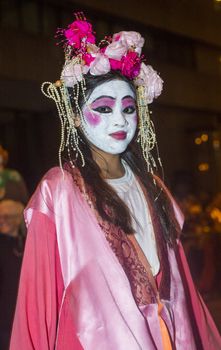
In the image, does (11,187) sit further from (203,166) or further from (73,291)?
(203,166)

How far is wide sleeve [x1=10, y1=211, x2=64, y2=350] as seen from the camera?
1331mm

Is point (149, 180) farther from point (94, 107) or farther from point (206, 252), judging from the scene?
point (206, 252)

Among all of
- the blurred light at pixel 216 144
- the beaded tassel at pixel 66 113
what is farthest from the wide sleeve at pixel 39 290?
the blurred light at pixel 216 144

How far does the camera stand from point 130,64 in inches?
59.6

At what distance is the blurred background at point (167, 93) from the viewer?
16.8 feet

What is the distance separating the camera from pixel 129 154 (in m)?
1.65

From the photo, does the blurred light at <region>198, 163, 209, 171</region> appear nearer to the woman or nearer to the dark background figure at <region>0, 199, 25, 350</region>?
the dark background figure at <region>0, 199, 25, 350</region>

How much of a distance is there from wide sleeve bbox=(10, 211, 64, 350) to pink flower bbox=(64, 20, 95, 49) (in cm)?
51

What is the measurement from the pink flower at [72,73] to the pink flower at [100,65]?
4 centimetres

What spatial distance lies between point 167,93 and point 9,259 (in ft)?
23.1

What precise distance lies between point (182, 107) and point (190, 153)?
0.96m

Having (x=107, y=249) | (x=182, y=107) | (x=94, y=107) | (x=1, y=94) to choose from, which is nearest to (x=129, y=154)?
(x=94, y=107)

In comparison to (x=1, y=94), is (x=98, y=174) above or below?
below

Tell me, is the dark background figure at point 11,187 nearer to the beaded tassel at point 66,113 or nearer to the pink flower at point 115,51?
the beaded tassel at point 66,113
